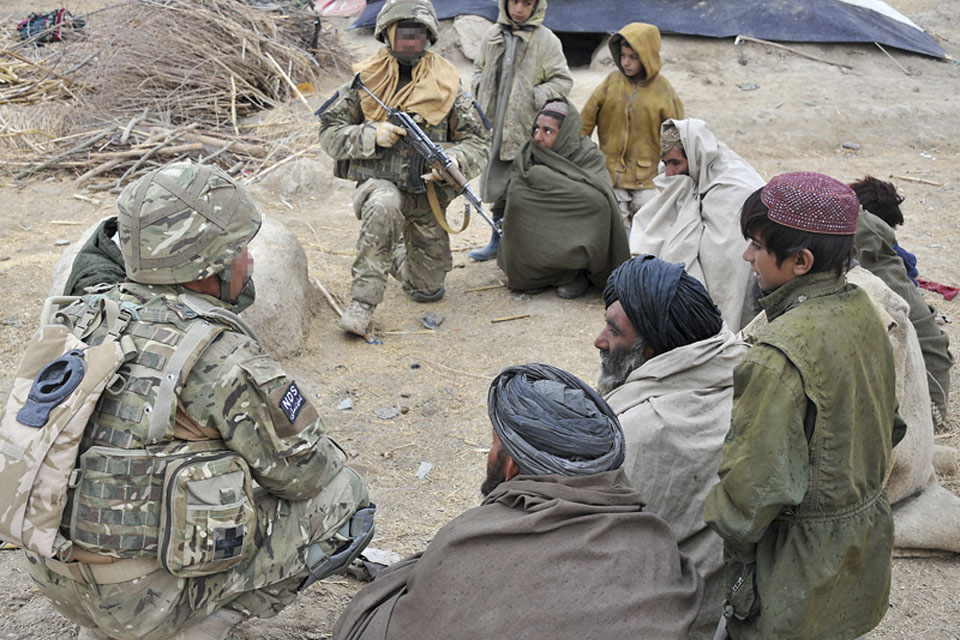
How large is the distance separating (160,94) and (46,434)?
29.5 ft

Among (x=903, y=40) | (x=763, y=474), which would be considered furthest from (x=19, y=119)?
(x=903, y=40)

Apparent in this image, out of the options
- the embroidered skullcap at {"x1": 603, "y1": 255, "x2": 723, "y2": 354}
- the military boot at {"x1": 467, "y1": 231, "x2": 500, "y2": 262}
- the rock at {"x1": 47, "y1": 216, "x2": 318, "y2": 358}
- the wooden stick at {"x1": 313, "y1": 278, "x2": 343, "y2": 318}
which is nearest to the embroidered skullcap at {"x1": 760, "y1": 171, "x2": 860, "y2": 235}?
the embroidered skullcap at {"x1": 603, "y1": 255, "x2": 723, "y2": 354}

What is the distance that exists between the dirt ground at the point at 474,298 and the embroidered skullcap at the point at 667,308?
1400 mm

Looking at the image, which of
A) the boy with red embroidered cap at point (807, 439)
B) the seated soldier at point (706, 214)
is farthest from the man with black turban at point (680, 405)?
the seated soldier at point (706, 214)

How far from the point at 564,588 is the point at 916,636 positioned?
195 cm

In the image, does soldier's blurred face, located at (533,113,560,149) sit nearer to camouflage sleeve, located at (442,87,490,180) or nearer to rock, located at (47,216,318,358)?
camouflage sleeve, located at (442,87,490,180)

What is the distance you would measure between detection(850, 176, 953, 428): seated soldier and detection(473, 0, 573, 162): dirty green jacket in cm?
277

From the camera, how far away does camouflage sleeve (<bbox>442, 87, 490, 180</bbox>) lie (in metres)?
5.62

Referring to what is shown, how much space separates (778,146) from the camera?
998 centimetres

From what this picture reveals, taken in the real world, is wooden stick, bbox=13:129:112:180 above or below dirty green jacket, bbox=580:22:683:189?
below

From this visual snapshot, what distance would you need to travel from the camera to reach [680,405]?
2678 millimetres

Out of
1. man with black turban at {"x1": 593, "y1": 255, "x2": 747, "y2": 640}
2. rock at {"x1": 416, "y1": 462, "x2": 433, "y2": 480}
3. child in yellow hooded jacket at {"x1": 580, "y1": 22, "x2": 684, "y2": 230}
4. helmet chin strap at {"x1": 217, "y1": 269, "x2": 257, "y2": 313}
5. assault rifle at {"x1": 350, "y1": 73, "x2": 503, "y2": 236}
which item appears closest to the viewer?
helmet chin strap at {"x1": 217, "y1": 269, "x2": 257, "y2": 313}

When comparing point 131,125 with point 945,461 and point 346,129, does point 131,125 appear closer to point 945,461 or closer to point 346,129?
point 346,129

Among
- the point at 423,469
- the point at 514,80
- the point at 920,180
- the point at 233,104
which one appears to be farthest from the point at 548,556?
the point at 233,104
